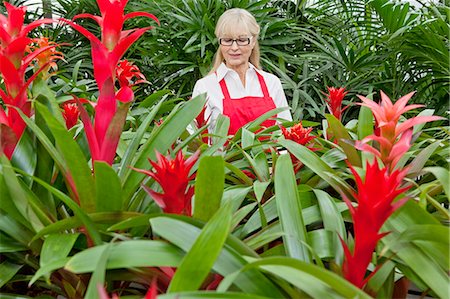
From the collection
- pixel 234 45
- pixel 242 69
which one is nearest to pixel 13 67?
pixel 234 45

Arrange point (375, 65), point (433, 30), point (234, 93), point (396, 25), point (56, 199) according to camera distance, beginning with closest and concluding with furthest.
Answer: point (56, 199), point (234, 93), point (433, 30), point (396, 25), point (375, 65)

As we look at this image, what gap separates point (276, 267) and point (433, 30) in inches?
113

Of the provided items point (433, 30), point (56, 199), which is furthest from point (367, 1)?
point (56, 199)

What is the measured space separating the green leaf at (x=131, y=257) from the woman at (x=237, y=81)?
5.47ft

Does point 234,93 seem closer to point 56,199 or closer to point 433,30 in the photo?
point 433,30

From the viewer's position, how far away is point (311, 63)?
12.6 feet

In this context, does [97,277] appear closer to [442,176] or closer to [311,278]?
[311,278]

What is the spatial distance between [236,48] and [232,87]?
7.7 inches

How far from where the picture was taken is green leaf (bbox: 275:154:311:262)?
0.62 m

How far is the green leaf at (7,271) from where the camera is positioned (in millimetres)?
659

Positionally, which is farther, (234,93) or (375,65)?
(375,65)

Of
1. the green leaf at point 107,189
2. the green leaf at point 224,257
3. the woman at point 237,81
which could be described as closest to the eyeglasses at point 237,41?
the woman at point 237,81

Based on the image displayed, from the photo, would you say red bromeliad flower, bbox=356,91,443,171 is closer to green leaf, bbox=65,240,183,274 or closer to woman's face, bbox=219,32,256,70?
green leaf, bbox=65,240,183,274

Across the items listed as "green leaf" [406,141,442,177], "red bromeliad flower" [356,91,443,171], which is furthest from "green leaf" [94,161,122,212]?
"green leaf" [406,141,442,177]
